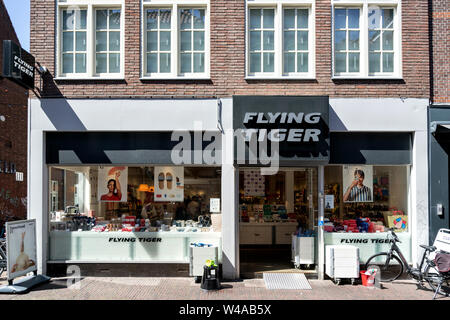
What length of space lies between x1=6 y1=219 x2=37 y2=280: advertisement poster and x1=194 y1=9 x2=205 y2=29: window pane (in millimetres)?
6205

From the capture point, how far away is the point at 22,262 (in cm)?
926

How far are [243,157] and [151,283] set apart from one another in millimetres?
3676

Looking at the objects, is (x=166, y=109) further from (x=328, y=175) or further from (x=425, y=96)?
(x=425, y=96)

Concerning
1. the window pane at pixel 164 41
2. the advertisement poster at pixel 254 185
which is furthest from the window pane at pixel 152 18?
the advertisement poster at pixel 254 185

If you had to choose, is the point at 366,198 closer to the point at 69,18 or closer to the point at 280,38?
the point at 280,38

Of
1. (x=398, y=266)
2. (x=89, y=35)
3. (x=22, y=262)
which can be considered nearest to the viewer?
(x=22, y=262)

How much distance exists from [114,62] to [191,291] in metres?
5.97

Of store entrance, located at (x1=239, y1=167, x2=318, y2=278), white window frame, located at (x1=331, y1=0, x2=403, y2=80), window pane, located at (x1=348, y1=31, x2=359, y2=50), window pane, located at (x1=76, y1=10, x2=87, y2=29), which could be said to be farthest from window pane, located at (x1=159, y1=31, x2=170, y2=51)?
window pane, located at (x1=348, y1=31, x2=359, y2=50)

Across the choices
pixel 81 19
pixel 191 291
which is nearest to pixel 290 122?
pixel 191 291

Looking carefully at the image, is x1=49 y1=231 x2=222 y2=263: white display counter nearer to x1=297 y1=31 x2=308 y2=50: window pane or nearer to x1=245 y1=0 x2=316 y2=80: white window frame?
x1=245 y1=0 x2=316 y2=80: white window frame

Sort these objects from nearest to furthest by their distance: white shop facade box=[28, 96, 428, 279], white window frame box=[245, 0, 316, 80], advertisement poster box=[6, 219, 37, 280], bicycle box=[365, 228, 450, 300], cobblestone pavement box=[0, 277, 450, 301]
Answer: cobblestone pavement box=[0, 277, 450, 301] → advertisement poster box=[6, 219, 37, 280] → bicycle box=[365, 228, 450, 300] → white shop facade box=[28, 96, 428, 279] → white window frame box=[245, 0, 316, 80]

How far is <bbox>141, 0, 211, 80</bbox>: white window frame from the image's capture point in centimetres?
1045

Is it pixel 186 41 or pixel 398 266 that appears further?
pixel 186 41

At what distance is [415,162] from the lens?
33.7 feet
